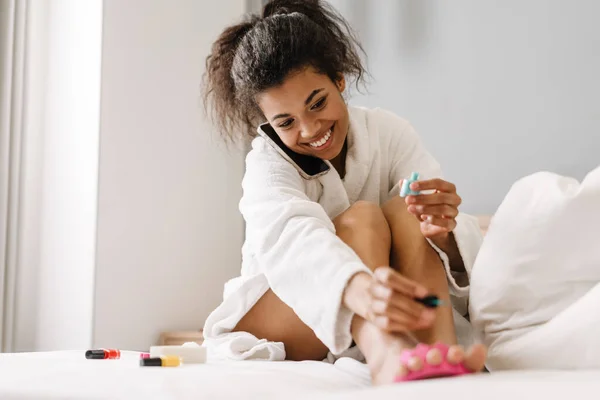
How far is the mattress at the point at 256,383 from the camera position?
546mm

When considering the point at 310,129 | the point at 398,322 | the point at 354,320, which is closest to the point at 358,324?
the point at 354,320

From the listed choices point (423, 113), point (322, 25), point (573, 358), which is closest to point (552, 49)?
point (423, 113)

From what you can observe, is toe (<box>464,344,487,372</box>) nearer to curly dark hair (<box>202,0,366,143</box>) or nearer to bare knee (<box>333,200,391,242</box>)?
bare knee (<box>333,200,391,242</box>)

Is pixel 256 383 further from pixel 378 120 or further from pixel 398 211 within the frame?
pixel 378 120

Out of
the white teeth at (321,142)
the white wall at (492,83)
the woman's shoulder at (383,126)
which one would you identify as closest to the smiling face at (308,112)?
the white teeth at (321,142)

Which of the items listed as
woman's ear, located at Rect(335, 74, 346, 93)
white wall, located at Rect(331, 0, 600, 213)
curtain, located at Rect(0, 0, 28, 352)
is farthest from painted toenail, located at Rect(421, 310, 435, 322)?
curtain, located at Rect(0, 0, 28, 352)

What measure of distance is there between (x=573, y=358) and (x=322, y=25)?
2.64 ft

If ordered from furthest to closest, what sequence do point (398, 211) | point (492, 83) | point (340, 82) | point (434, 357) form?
point (492, 83) < point (340, 82) < point (398, 211) < point (434, 357)

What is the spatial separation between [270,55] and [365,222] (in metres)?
0.35

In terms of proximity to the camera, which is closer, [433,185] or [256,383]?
[256,383]

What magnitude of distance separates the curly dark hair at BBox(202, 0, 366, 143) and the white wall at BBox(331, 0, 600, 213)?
0.50 meters

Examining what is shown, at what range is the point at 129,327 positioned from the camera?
6.56 feet

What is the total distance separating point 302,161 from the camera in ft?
4.19

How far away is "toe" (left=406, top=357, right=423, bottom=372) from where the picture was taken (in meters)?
0.69
